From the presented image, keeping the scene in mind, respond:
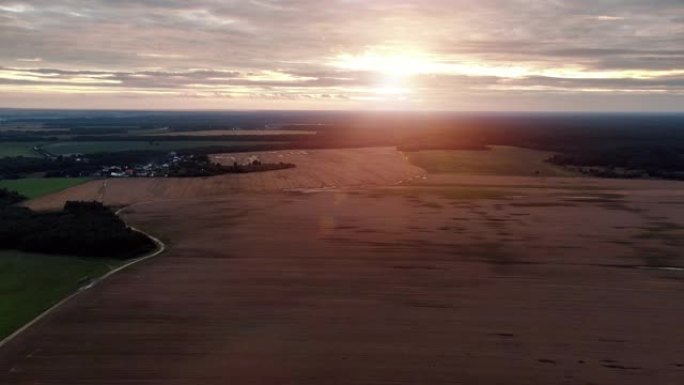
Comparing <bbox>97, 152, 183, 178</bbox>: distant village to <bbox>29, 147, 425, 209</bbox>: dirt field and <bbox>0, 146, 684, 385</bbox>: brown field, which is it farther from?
<bbox>0, 146, 684, 385</bbox>: brown field

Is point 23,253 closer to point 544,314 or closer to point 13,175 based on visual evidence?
point 544,314

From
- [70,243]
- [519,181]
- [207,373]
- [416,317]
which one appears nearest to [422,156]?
[519,181]

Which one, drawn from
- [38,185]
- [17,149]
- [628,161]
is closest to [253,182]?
[38,185]

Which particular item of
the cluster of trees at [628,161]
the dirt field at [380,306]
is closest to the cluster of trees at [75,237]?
the dirt field at [380,306]

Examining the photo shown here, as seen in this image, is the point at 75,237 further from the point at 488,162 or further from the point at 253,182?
the point at 488,162

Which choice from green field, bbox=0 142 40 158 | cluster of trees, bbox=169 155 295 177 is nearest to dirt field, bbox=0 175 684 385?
cluster of trees, bbox=169 155 295 177

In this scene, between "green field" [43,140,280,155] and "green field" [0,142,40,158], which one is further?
"green field" [43,140,280,155]
